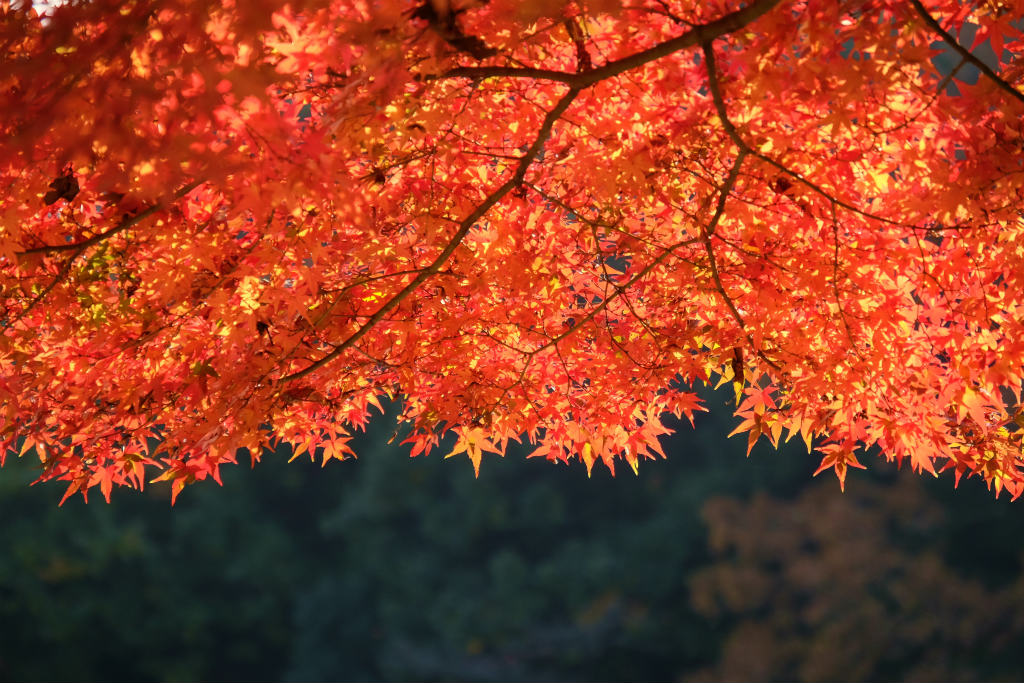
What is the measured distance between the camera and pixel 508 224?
2.25 meters

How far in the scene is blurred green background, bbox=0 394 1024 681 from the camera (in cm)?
761

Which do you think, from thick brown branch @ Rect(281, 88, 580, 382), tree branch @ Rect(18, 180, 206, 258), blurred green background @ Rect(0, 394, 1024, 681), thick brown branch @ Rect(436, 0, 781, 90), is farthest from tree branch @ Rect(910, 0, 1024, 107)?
blurred green background @ Rect(0, 394, 1024, 681)

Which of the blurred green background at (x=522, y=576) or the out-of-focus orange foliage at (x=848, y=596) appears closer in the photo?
the out-of-focus orange foliage at (x=848, y=596)

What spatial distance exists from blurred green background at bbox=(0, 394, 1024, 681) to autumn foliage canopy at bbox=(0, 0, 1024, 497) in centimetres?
602

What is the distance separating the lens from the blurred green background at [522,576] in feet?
25.0

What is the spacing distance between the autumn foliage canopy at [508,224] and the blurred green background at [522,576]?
602 cm

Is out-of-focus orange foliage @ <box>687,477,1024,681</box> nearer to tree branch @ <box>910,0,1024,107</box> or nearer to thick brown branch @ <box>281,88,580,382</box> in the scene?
thick brown branch @ <box>281,88,580,382</box>

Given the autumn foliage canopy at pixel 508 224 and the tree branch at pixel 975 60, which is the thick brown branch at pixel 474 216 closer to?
the autumn foliage canopy at pixel 508 224

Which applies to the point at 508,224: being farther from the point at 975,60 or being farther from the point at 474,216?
the point at 975,60

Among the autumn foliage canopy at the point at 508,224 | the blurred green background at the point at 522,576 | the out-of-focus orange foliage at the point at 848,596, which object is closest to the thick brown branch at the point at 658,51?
the autumn foliage canopy at the point at 508,224

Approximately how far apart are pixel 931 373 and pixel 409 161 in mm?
1504

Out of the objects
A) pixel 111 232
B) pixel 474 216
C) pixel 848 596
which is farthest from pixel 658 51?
pixel 848 596

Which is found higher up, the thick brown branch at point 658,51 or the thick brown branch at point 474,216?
the thick brown branch at point 658,51

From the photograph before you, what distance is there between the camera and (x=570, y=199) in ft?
7.39
